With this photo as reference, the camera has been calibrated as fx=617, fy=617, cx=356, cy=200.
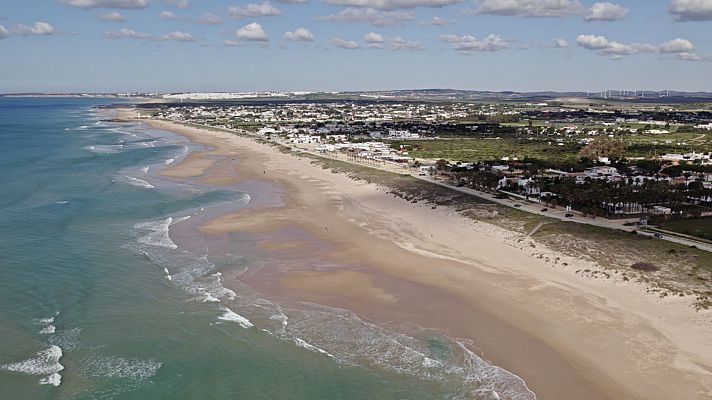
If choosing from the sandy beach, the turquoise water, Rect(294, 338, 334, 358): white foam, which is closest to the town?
the sandy beach

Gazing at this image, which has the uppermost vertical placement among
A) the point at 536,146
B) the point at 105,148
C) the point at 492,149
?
the point at 536,146

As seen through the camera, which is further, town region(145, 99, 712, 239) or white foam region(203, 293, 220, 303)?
town region(145, 99, 712, 239)

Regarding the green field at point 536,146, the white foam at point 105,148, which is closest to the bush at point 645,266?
the green field at point 536,146

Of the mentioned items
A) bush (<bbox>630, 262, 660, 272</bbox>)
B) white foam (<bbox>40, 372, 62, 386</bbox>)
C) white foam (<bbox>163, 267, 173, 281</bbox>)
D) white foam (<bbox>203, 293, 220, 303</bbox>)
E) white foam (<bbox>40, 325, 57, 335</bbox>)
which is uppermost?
bush (<bbox>630, 262, 660, 272</bbox>)

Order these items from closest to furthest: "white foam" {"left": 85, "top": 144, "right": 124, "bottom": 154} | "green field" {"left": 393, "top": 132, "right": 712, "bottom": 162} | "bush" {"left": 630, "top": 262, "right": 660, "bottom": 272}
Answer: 1. "bush" {"left": 630, "top": 262, "right": 660, "bottom": 272}
2. "green field" {"left": 393, "top": 132, "right": 712, "bottom": 162}
3. "white foam" {"left": 85, "top": 144, "right": 124, "bottom": 154}

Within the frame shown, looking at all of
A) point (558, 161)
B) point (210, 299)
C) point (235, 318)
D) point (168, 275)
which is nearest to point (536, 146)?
point (558, 161)

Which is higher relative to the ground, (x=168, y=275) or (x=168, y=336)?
(x=168, y=275)

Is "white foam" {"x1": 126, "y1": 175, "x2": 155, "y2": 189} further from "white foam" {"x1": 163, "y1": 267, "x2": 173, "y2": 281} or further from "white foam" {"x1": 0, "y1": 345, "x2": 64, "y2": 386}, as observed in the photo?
"white foam" {"x1": 0, "y1": 345, "x2": 64, "y2": 386}

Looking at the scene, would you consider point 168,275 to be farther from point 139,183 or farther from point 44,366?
point 139,183
